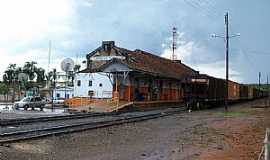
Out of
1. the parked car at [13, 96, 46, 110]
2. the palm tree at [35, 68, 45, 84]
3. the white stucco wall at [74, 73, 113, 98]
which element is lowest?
the parked car at [13, 96, 46, 110]

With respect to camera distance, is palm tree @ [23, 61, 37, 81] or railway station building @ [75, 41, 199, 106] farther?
palm tree @ [23, 61, 37, 81]

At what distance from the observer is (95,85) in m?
51.6

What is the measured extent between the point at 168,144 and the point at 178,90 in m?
46.9

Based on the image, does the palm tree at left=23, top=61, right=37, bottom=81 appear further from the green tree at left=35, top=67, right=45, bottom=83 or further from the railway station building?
the railway station building

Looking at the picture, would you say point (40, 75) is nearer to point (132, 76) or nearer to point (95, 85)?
point (95, 85)

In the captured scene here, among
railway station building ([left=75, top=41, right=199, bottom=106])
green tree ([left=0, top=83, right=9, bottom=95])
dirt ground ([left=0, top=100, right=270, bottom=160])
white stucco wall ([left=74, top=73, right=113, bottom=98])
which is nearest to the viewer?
dirt ground ([left=0, top=100, right=270, bottom=160])

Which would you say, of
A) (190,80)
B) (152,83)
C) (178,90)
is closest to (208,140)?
(190,80)

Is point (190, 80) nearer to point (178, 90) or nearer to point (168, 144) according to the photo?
point (178, 90)

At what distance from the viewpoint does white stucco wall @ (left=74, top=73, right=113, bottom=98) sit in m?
50.1

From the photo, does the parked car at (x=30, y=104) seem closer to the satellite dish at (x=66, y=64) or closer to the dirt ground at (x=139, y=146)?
the satellite dish at (x=66, y=64)

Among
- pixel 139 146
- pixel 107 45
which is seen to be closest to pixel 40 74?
pixel 107 45

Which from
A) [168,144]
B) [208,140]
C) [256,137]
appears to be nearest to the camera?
[168,144]

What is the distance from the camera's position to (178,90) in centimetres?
6269

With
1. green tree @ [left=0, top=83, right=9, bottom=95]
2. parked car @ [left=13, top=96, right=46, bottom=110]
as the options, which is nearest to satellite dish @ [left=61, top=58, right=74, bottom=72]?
parked car @ [left=13, top=96, right=46, bottom=110]
